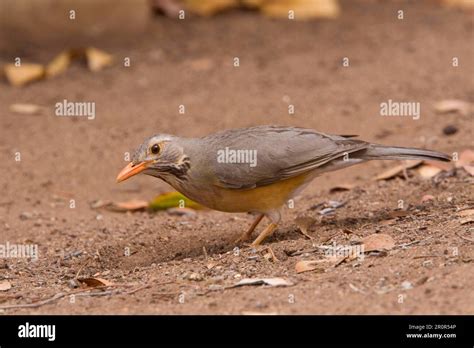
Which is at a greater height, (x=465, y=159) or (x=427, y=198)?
(x=465, y=159)

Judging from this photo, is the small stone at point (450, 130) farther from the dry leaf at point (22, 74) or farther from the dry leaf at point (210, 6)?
the dry leaf at point (210, 6)

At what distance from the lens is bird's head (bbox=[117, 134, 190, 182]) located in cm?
664

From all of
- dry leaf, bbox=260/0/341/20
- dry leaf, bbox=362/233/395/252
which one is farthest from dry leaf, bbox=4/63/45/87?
dry leaf, bbox=362/233/395/252

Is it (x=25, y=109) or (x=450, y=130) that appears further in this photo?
(x=25, y=109)

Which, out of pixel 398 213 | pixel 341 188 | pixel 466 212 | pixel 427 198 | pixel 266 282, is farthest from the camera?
pixel 341 188

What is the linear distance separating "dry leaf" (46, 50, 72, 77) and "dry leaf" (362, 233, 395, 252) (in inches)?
262

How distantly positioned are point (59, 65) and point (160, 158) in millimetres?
5714

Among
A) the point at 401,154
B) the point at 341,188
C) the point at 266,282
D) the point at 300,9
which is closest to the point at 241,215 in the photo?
the point at 341,188

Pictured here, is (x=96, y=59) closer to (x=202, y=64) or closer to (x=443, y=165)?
(x=202, y=64)

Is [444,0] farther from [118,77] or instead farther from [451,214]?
[451,214]

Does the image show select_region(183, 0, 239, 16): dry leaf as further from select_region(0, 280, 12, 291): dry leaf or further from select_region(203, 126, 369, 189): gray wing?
select_region(0, 280, 12, 291): dry leaf

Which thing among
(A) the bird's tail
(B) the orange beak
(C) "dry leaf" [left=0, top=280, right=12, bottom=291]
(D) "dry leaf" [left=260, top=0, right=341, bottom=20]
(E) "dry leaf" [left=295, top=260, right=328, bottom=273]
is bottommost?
(C) "dry leaf" [left=0, top=280, right=12, bottom=291]

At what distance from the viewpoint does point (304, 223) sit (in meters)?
7.09
